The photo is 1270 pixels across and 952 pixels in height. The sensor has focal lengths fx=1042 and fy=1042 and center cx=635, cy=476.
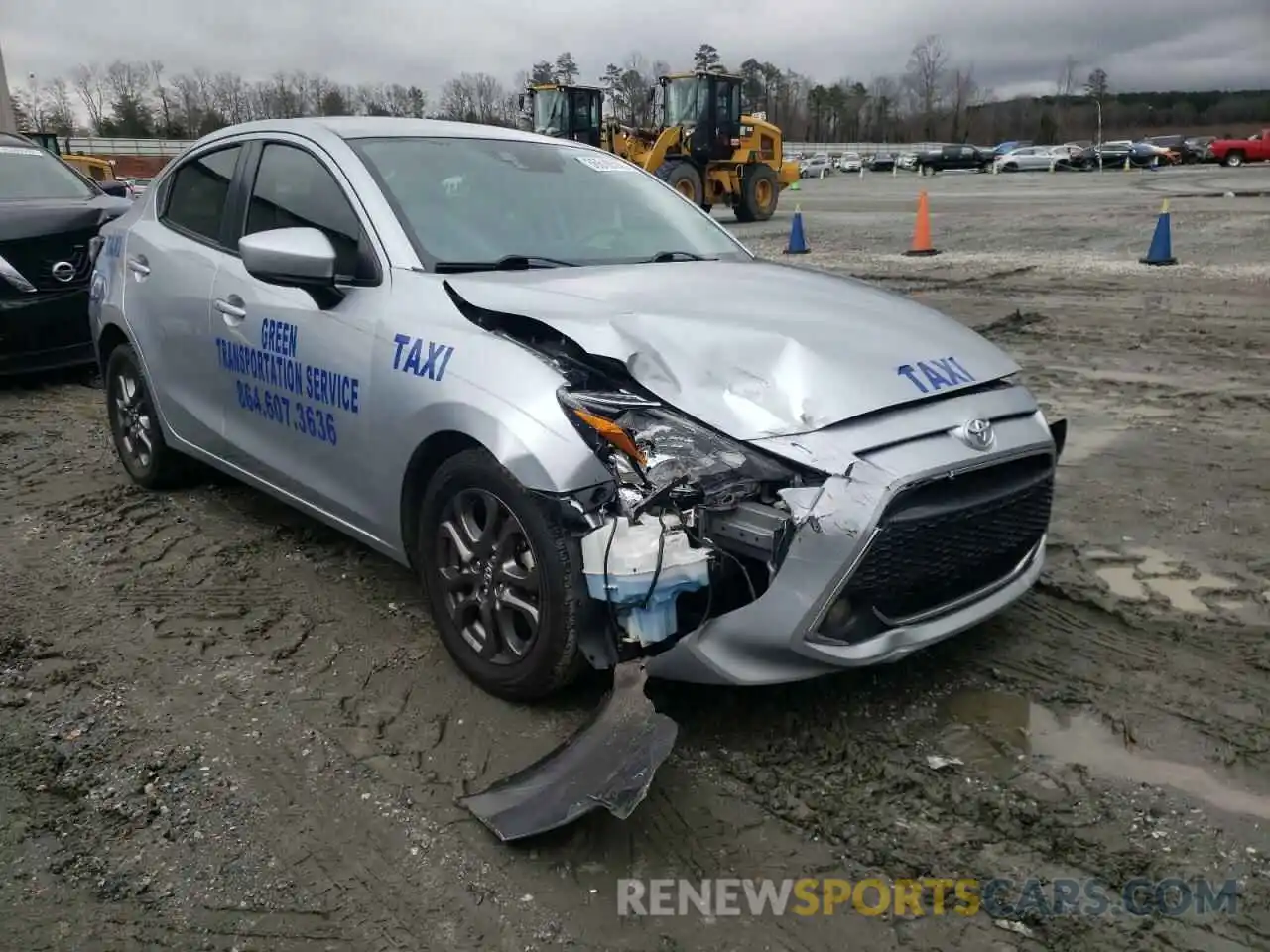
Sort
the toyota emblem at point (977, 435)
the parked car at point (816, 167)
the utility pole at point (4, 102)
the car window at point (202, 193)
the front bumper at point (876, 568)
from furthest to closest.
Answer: the parked car at point (816, 167)
the utility pole at point (4, 102)
the car window at point (202, 193)
the toyota emblem at point (977, 435)
the front bumper at point (876, 568)

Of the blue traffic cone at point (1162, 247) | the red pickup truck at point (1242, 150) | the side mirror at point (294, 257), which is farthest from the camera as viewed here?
the red pickup truck at point (1242, 150)

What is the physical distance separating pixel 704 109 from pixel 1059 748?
20.7m

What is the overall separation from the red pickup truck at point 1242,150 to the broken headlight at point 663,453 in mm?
50779

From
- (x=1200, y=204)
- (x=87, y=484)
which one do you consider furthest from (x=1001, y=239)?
(x=87, y=484)

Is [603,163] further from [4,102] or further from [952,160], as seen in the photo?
[952,160]

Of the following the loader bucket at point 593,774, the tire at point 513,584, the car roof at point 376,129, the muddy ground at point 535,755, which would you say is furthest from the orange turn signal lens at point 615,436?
the car roof at point 376,129

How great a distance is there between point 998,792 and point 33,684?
9.82 ft

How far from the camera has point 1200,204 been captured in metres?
20.8

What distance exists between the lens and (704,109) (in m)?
21.9

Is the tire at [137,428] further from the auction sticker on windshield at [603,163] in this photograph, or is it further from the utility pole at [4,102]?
the utility pole at [4,102]

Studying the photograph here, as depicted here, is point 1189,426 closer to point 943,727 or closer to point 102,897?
point 943,727

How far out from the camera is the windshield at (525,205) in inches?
144

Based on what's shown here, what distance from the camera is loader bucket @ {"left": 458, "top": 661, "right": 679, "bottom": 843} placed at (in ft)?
8.19

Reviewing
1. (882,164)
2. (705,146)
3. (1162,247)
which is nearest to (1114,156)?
(882,164)
